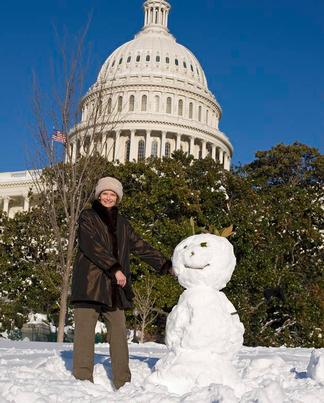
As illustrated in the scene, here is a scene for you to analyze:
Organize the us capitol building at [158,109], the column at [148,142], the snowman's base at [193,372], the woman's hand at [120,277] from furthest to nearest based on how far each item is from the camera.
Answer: the column at [148,142]
the us capitol building at [158,109]
the woman's hand at [120,277]
the snowman's base at [193,372]

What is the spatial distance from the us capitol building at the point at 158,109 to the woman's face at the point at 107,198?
194ft

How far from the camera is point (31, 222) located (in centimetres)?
2708

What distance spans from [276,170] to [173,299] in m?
17.0

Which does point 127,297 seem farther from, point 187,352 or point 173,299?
point 173,299

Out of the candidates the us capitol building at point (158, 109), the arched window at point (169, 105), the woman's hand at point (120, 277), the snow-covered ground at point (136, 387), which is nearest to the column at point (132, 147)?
the us capitol building at point (158, 109)

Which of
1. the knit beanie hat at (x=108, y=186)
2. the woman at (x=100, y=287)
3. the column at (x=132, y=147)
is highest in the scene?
the column at (x=132, y=147)

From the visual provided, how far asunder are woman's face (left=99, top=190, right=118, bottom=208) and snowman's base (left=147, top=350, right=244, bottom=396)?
Answer: 147 centimetres

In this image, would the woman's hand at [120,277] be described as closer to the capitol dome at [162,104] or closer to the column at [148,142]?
the capitol dome at [162,104]

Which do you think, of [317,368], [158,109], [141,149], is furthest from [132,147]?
[317,368]

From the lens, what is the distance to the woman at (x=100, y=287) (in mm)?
5668

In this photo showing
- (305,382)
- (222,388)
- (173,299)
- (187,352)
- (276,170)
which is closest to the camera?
(222,388)

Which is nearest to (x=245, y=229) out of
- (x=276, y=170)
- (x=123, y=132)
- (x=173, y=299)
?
(x=173, y=299)

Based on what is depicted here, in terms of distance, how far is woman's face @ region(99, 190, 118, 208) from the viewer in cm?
605

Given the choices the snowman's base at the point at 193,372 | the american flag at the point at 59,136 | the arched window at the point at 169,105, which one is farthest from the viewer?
the arched window at the point at 169,105
